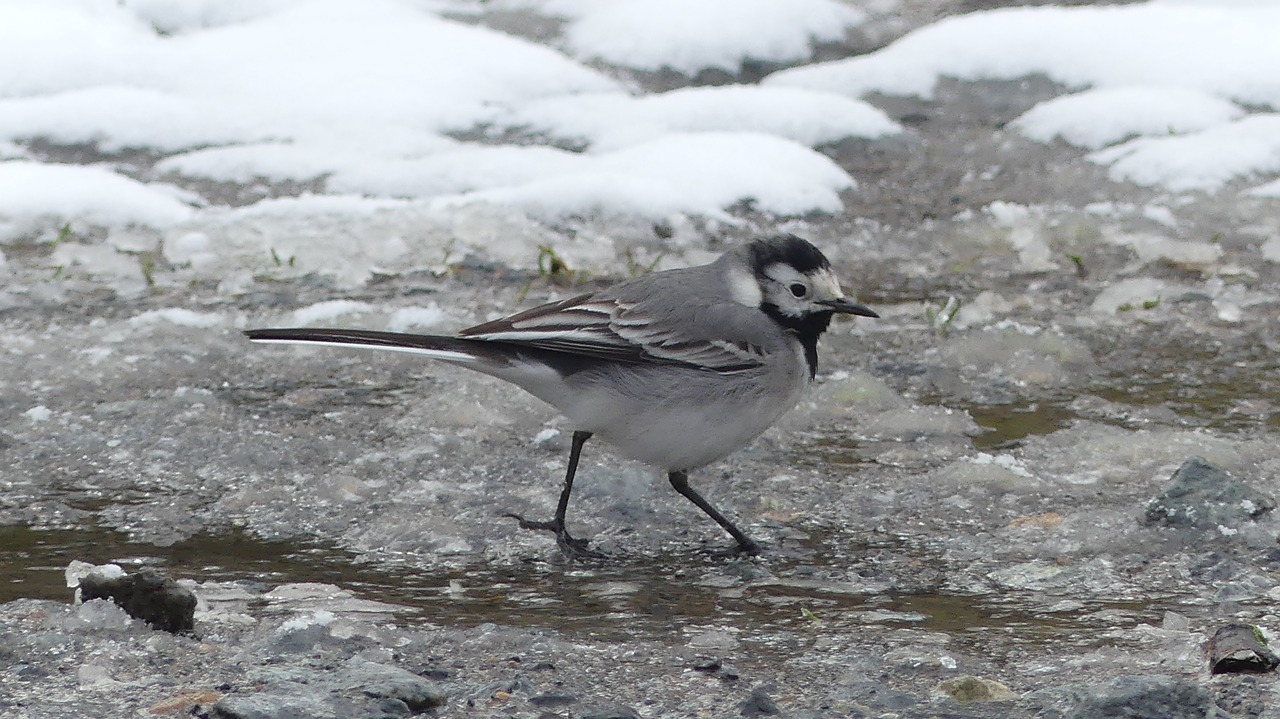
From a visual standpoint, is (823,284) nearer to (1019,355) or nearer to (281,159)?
(1019,355)

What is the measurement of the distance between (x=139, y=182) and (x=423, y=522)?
3.90 metres

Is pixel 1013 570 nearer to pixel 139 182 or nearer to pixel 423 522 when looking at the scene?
A: pixel 423 522

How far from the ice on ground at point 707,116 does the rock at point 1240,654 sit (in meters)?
5.32

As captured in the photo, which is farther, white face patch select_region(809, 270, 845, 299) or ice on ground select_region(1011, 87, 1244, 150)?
ice on ground select_region(1011, 87, 1244, 150)

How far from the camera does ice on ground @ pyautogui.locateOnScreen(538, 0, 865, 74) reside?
9602mm

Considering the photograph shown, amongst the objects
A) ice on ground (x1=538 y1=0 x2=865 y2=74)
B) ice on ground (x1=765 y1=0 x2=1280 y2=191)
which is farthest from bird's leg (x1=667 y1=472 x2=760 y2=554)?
ice on ground (x1=538 y1=0 x2=865 y2=74)

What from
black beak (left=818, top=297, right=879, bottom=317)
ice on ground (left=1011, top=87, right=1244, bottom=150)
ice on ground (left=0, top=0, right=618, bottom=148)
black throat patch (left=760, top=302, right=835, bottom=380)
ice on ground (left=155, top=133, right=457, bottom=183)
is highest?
ice on ground (left=0, top=0, right=618, bottom=148)

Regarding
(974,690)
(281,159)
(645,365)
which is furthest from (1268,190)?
(974,690)

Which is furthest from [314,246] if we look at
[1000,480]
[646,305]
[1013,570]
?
[1013,570]

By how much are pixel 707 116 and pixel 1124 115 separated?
7.36ft

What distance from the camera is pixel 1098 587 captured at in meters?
3.88

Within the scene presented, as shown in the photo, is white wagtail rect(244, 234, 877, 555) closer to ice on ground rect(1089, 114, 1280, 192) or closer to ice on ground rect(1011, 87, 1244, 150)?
ice on ground rect(1089, 114, 1280, 192)

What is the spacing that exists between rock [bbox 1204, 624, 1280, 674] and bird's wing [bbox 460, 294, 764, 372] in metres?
1.66

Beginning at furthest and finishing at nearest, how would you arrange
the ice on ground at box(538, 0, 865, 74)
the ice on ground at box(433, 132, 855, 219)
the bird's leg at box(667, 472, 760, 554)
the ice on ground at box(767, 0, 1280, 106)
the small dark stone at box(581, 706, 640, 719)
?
1. the ice on ground at box(538, 0, 865, 74)
2. the ice on ground at box(767, 0, 1280, 106)
3. the ice on ground at box(433, 132, 855, 219)
4. the bird's leg at box(667, 472, 760, 554)
5. the small dark stone at box(581, 706, 640, 719)
